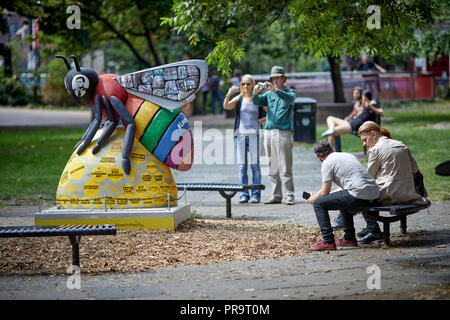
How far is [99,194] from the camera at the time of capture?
941 centimetres

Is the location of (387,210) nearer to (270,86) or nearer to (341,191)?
(341,191)

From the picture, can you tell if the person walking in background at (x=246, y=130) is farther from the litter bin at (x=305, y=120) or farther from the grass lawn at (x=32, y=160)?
the litter bin at (x=305, y=120)

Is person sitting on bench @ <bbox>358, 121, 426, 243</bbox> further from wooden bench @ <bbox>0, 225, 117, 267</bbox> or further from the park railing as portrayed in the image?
the park railing

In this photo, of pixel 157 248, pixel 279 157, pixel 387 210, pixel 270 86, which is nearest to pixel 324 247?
pixel 387 210

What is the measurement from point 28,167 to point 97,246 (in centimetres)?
943

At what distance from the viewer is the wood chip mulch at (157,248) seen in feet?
25.3

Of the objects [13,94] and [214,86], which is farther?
[13,94]

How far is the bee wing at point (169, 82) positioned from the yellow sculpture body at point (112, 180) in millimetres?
583

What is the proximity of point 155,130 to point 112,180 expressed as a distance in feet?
2.72

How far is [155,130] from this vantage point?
31.1 feet

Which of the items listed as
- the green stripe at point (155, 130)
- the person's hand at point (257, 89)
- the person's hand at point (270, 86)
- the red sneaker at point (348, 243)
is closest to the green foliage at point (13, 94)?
the person's hand at point (257, 89)

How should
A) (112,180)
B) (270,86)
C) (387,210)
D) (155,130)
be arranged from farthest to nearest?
(270,86), (155,130), (112,180), (387,210)

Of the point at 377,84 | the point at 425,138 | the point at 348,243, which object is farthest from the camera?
the point at 377,84
